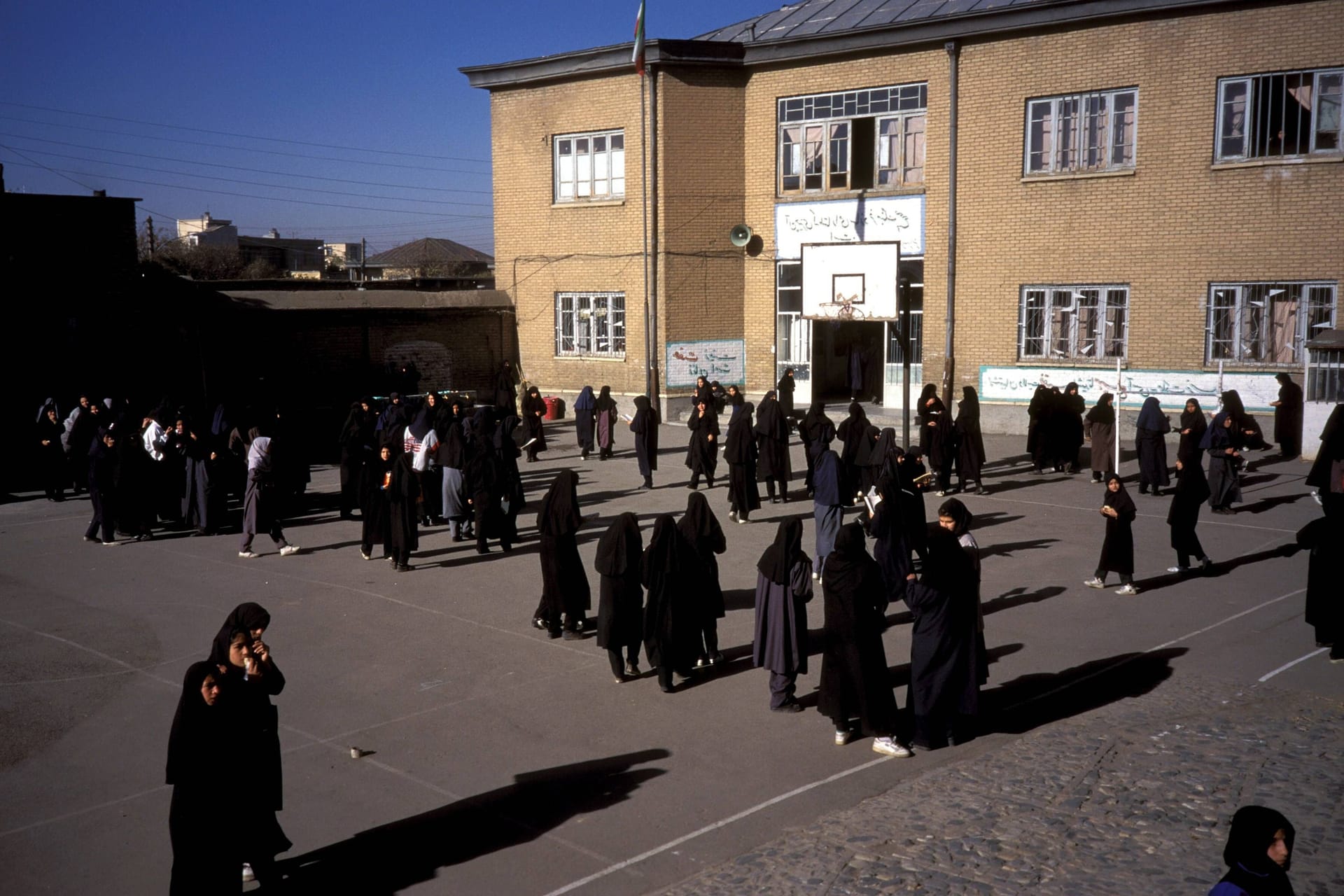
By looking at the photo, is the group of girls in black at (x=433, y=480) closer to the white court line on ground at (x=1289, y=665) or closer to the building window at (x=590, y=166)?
the white court line on ground at (x=1289, y=665)

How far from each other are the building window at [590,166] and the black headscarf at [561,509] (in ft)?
59.3

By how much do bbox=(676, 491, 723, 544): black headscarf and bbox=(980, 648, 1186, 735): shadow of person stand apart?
100 inches

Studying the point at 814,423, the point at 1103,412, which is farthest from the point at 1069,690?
the point at 1103,412

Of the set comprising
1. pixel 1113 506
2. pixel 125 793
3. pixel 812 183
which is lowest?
pixel 125 793

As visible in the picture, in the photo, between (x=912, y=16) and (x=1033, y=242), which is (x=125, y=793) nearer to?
(x=1033, y=242)

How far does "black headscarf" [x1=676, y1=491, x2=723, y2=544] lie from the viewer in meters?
9.77

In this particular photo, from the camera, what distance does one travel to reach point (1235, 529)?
15.4 m

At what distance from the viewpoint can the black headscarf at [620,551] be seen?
955 cm

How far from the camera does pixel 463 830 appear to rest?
23.3ft

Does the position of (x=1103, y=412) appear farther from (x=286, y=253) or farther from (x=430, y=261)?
(x=286, y=253)

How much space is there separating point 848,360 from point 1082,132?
7915mm

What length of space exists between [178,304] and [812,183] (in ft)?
47.1

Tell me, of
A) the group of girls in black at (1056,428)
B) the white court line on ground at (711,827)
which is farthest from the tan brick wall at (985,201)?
the white court line on ground at (711,827)

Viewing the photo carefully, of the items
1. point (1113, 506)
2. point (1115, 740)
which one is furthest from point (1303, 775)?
point (1113, 506)
